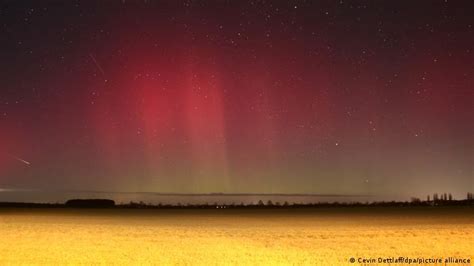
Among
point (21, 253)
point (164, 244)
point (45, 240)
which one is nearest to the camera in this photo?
point (21, 253)

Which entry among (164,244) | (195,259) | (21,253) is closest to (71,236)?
(164,244)

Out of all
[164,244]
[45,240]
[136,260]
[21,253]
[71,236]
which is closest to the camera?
[136,260]

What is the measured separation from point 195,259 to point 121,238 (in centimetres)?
1019

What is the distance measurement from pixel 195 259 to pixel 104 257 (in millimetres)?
3246

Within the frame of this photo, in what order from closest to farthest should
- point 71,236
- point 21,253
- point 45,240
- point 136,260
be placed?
point 136,260, point 21,253, point 45,240, point 71,236

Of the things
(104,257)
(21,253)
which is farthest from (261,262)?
(21,253)

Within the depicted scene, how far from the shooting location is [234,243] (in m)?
26.1

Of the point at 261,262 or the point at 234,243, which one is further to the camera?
the point at 234,243

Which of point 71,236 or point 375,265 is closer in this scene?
point 375,265

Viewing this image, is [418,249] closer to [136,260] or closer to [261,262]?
[261,262]

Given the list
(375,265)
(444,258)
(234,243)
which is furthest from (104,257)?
(444,258)

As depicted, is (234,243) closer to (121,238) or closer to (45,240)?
(121,238)

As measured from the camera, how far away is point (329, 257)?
20.2m

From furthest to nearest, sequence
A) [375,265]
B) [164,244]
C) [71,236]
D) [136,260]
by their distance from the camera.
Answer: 1. [71,236]
2. [164,244]
3. [136,260]
4. [375,265]
